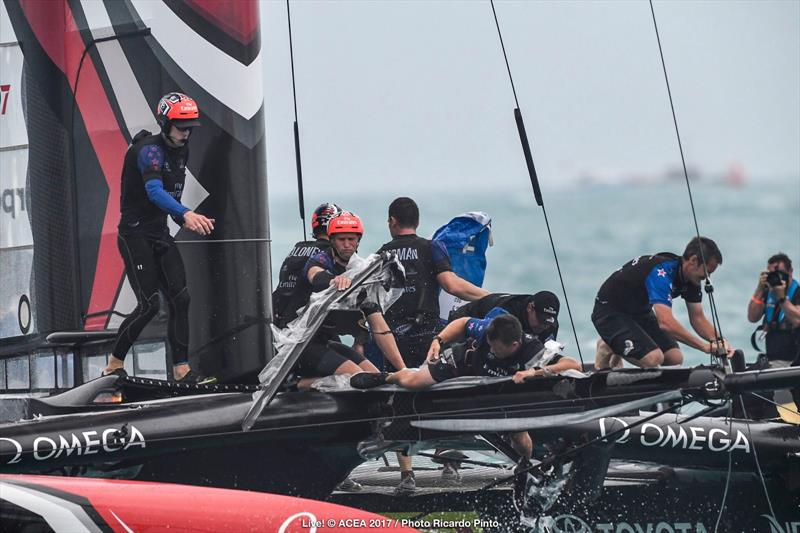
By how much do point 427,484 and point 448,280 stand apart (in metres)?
1.03

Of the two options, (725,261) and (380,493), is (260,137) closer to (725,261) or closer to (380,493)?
(380,493)

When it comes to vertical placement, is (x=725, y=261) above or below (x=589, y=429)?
above

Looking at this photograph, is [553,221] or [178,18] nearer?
[178,18]

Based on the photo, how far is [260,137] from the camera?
743cm

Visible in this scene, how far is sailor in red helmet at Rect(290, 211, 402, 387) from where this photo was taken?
6.45 metres

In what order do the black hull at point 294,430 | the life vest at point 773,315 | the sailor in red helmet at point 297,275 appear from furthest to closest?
the life vest at point 773,315, the sailor in red helmet at point 297,275, the black hull at point 294,430

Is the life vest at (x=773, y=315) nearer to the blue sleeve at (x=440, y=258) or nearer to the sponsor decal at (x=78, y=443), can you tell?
the blue sleeve at (x=440, y=258)

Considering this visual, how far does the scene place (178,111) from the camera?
6547mm

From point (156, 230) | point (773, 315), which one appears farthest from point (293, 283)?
point (773, 315)

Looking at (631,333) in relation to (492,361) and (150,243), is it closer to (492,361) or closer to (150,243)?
(492,361)

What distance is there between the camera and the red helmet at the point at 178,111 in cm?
655

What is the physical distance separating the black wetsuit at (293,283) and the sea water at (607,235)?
1240 centimetres

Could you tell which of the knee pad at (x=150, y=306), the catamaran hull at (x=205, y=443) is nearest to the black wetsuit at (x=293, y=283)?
the knee pad at (x=150, y=306)

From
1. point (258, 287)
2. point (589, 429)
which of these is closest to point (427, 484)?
point (589, 429)
